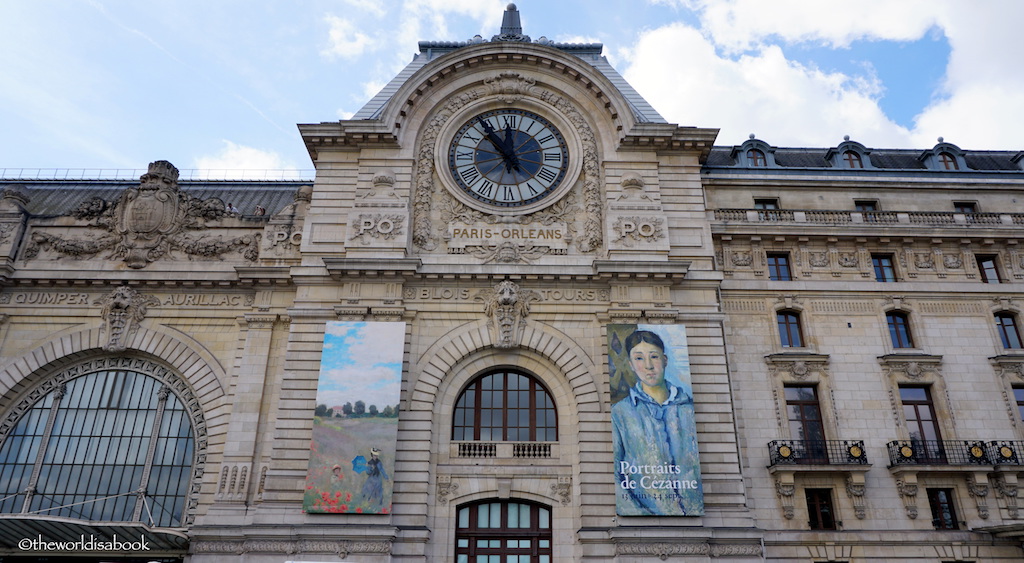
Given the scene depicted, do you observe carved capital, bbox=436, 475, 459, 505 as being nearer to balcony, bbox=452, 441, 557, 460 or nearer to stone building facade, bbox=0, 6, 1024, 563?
stone building facade, bbox=0, 6, 1024, 563

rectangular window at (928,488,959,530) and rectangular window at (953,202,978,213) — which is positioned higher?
rectangular window at (953,202,978,213)

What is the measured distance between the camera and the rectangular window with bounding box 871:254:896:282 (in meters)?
28.9

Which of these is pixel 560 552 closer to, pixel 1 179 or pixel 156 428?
pixel 156 428

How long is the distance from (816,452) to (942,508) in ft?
15.3

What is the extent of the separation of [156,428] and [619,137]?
842 inches

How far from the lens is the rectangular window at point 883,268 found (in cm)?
2888

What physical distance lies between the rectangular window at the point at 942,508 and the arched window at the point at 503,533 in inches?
541

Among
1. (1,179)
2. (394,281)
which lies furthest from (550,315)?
(1,179)

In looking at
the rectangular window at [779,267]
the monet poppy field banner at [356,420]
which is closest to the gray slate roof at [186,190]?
the monet poppy field banner at [356,420]

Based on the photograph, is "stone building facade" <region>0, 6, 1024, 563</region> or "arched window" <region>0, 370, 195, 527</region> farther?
"arched window" <region>0, 370, 195, 527</region>

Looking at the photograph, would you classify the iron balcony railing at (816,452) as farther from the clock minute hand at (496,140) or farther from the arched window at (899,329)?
the clock minute hand at (496,140)

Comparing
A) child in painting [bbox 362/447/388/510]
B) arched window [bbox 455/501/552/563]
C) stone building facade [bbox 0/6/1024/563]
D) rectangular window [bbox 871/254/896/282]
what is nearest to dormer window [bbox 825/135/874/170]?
stone building facade [bbox 0/6/1024/563]

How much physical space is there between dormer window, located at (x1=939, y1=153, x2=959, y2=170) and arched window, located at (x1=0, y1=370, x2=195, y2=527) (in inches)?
1363

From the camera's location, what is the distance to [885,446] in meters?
25.7
